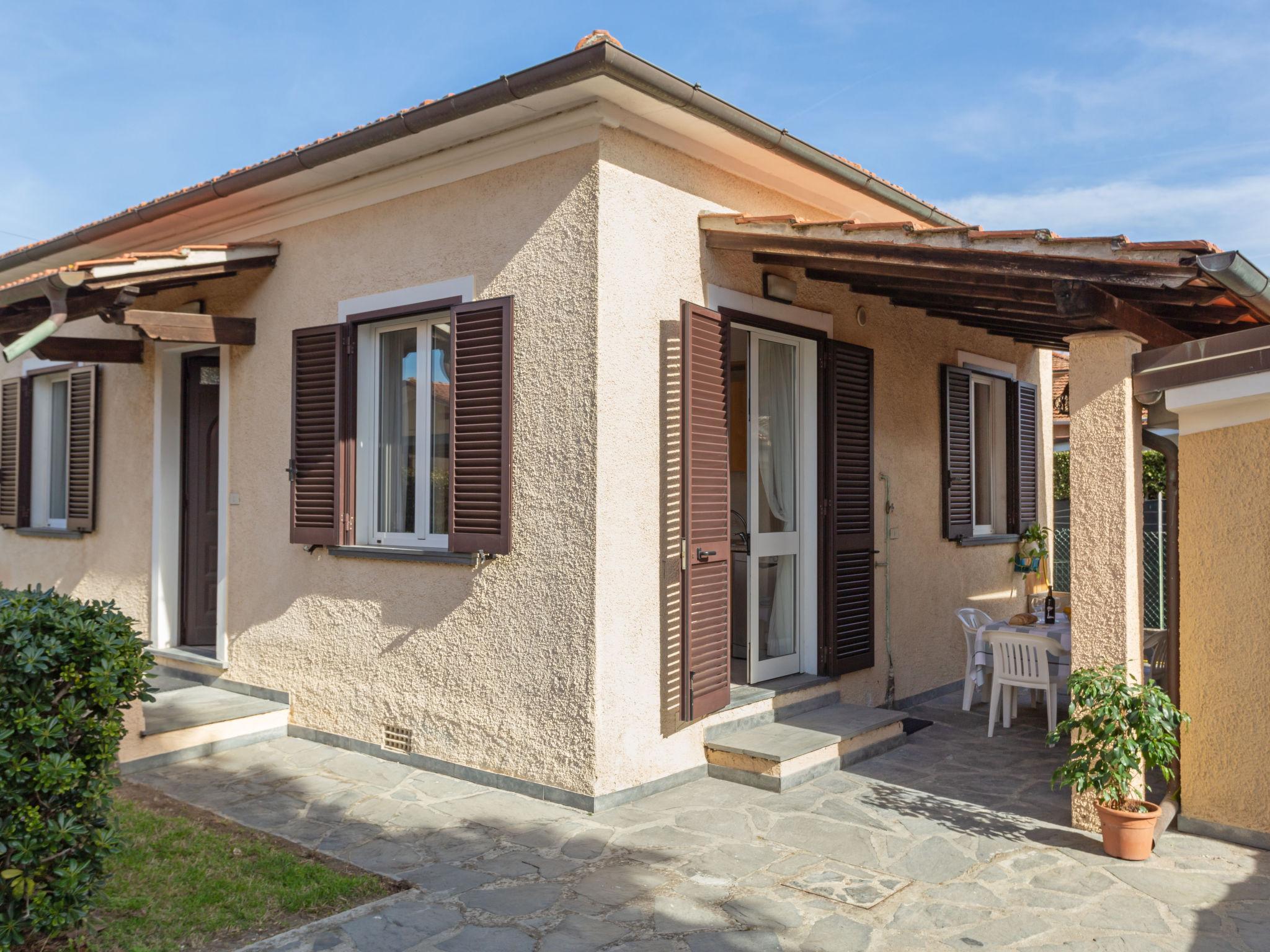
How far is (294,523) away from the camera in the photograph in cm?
718

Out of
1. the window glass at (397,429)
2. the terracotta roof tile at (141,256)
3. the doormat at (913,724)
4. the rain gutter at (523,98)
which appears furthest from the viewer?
the doormat at (913,724)

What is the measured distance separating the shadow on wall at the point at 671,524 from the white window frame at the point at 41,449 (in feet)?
25.3

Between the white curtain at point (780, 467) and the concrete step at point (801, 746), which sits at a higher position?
the white curtain at point (780, 467)

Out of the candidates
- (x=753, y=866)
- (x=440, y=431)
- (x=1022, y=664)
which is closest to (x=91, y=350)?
(x=440, y=431)

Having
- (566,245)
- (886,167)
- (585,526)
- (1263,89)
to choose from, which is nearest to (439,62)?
(886,167)

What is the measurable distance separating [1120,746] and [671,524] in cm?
274

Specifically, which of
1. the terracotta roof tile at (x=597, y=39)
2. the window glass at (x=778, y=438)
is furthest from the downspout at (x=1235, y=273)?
the window glass at (x=778, y=438)

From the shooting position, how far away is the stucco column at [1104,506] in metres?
5.02

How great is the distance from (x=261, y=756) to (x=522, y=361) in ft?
11.5

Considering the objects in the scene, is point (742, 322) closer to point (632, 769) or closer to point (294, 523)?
point (632, 769)

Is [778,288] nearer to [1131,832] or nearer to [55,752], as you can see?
[1131,832]

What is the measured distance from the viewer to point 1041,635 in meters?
7.11

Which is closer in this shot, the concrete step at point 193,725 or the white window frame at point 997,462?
the concrete step at point 193,725

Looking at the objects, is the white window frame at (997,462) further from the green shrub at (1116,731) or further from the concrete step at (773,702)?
the green shrub at (1116,731)
